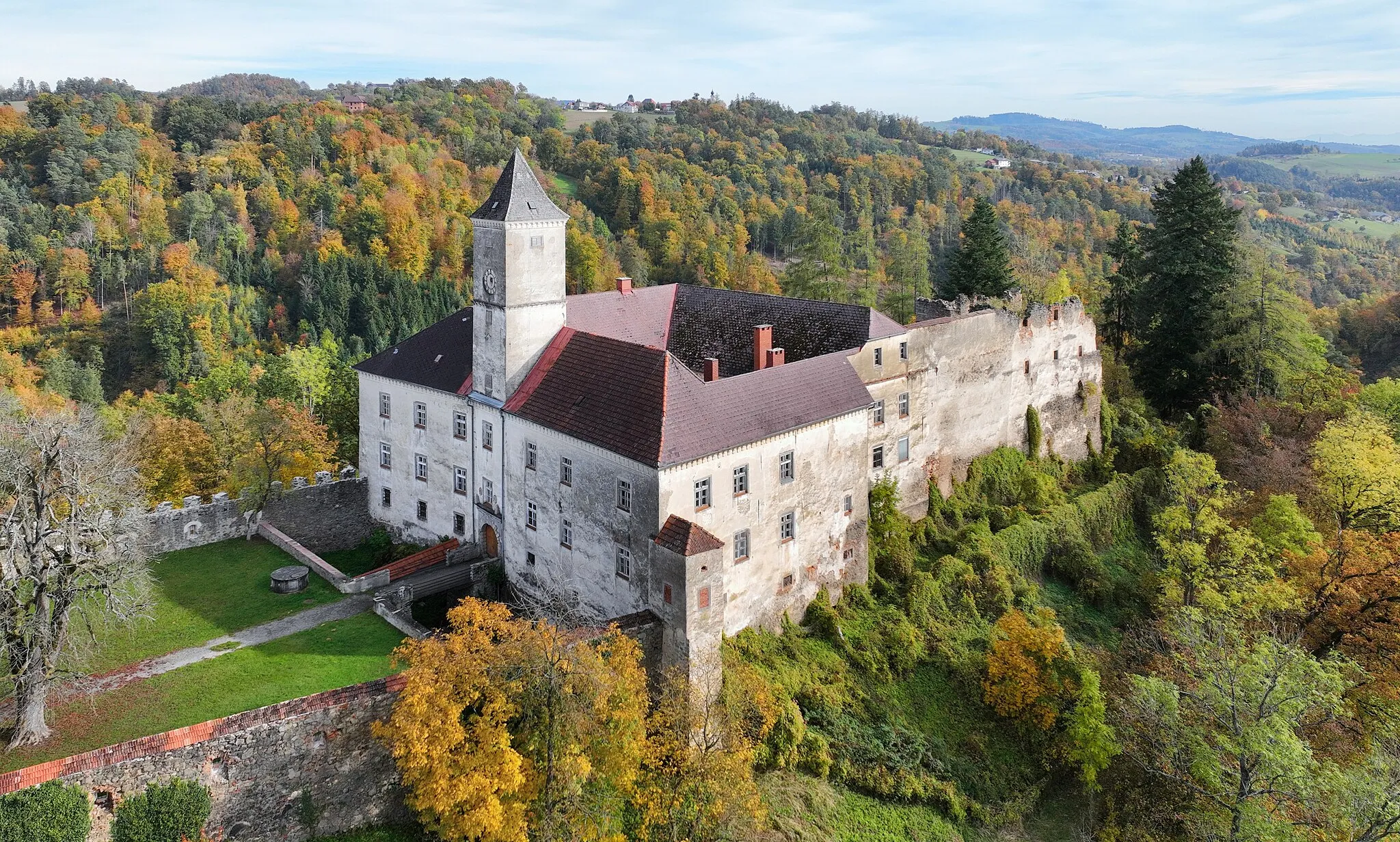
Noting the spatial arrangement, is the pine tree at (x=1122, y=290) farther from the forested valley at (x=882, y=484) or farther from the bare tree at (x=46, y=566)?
the bare tree at (x=46, y=566)

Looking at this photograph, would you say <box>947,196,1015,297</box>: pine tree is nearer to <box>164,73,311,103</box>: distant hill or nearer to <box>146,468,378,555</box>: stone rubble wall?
<box>146,468,378,555</box>: stone rubble wall

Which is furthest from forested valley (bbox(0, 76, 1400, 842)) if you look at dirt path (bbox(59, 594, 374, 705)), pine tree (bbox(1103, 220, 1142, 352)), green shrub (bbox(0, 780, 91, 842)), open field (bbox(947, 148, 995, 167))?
open field (bbox(947, 148, 995, 167))

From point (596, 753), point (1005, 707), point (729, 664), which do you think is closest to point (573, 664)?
point (596, 753)

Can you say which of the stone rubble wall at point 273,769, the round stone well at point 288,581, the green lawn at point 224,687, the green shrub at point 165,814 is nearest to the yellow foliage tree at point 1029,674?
the stone rubble wall at point 273,769

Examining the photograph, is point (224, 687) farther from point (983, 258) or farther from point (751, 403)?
point (983, 258)

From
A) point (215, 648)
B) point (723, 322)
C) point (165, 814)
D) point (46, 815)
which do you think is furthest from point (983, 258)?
point (46, 815)
